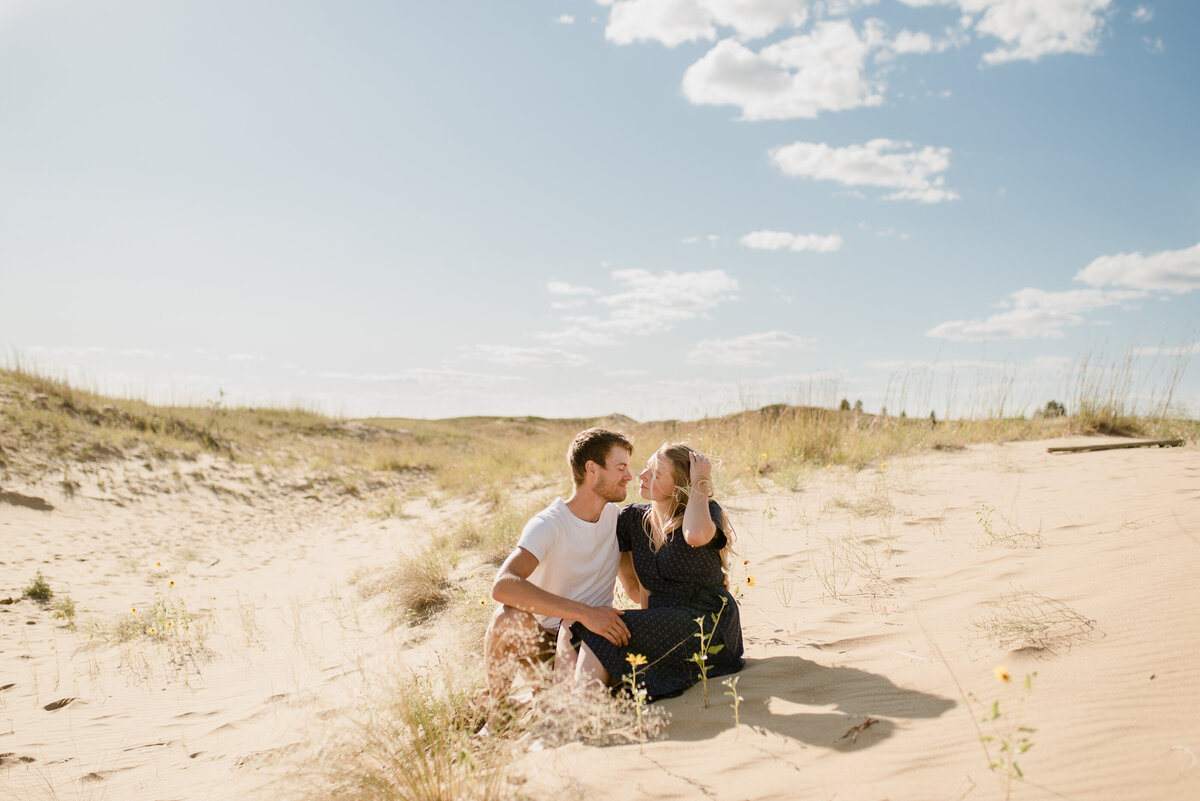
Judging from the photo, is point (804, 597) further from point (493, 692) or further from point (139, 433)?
point (139, 433)

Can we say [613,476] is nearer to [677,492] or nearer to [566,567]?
[677,492]

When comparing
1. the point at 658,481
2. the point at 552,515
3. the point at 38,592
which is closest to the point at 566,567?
the point at 552,515

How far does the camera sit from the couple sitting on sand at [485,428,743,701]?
10.4ft

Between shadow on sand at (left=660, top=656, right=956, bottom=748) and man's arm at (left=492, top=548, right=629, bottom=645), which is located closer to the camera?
shadow on sand at (left=660, top=656, right=956, bottom=748)

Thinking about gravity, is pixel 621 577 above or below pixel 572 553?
below

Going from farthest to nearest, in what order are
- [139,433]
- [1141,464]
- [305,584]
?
[139,433], [305,584], [1141,464]

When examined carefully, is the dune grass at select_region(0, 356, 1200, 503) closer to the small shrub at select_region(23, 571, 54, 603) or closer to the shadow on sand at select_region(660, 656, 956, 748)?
the shadow on sand at select_region(660, 656, 956, 748)

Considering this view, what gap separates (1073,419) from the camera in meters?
10.6

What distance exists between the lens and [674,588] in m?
3.48

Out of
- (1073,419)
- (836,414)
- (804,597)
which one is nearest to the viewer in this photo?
(804,597)

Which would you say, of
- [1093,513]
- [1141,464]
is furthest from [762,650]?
[1141,464]

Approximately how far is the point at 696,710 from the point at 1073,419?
10319 millimetres

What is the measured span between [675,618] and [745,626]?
1.24 m

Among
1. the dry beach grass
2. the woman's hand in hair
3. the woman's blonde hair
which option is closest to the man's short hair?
the woman's blonde hair
